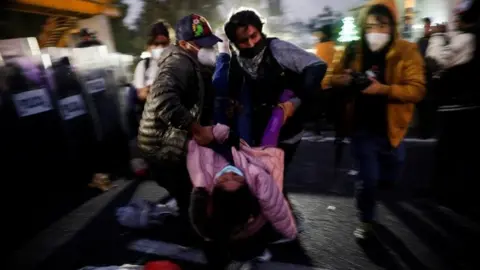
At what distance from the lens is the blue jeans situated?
2850mm

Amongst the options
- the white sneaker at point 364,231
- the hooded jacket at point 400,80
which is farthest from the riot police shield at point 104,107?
the hooded jacket at point 400,80

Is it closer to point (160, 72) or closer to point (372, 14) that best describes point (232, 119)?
point (160, 72)

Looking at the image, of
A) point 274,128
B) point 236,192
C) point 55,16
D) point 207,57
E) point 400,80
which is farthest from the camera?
point 55,16

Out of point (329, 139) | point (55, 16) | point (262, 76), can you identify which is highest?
point (55, 16)

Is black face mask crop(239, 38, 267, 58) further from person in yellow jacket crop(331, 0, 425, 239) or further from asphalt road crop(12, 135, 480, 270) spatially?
asphalt road crop(12, 135, 480, 270)

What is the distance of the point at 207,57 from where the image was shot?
9.12 feet

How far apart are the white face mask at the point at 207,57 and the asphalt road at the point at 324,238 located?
160cm

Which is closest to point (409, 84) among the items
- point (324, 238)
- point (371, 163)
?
point (371, 163)

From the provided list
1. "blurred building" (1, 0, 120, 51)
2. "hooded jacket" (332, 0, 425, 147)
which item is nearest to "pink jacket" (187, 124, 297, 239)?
"hooded jacket" (332, 0, 425, 147)

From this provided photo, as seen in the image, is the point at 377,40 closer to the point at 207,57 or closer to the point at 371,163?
the point at 371,163

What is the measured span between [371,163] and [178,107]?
1.62 meters

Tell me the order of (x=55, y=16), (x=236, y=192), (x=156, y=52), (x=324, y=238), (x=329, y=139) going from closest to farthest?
(x=236, y=192) → (x=324, y=238) → (x=156, y=52) → (x=329, y=139) → (x=55, y=16)

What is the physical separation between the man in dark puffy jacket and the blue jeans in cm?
131

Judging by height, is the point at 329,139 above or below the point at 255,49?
below
